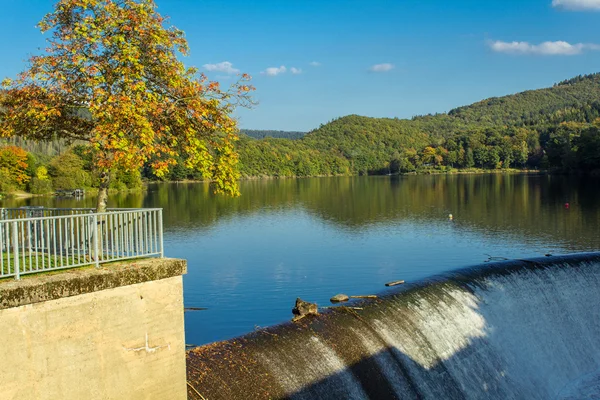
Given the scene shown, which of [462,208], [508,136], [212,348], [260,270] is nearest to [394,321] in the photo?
[212,348]

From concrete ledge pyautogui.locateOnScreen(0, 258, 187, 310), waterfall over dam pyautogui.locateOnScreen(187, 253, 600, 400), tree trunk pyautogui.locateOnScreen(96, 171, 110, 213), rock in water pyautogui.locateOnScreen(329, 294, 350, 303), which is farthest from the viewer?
rock in water pyautogui.locateOnScreen(329, 294, 350, 303)

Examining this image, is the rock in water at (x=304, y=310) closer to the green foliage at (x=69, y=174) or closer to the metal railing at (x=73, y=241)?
the metal railing at (x=73, y=241)

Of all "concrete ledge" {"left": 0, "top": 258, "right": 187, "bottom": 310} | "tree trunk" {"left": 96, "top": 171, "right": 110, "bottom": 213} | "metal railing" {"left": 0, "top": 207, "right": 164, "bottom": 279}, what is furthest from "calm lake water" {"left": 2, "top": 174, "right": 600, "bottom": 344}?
"concrete ledge" {"left": 0, "top": 258, "right": 187, "bottom": 310}

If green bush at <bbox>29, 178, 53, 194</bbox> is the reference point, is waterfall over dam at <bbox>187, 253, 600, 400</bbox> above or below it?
below

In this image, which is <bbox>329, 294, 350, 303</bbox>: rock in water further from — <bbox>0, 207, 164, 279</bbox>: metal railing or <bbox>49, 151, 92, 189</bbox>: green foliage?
<bbox>49, 151, 92, 189</bbox>: green foliage

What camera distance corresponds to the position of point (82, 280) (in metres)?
9.05

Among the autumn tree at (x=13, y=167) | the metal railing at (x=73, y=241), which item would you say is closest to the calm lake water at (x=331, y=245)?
the metal railing at (x=73, y=241)

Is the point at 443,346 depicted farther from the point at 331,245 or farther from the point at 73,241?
the point at 331,245

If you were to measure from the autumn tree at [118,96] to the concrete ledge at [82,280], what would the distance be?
230cm

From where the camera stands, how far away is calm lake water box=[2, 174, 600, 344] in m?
24.0

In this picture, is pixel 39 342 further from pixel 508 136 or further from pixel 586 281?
pixel 508 136

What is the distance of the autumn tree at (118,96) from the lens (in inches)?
439

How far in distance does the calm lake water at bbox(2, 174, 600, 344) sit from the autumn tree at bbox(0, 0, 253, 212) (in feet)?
29.0

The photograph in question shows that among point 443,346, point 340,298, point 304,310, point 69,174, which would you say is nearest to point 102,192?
point 304,310
